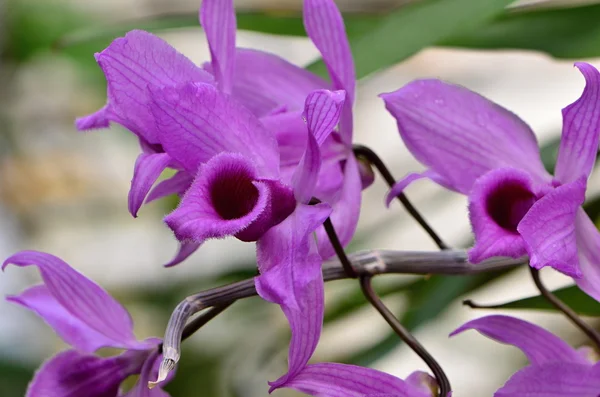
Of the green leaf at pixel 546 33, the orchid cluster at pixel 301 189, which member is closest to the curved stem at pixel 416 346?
the orchid cluster at pixel 301 189

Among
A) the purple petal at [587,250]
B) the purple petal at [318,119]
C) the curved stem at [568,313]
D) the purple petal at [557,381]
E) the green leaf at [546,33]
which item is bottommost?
the purple petal at [557,381]

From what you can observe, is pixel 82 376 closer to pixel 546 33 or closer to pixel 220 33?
pixel 220 33

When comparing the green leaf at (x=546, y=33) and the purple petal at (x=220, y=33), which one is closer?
the purple petal at (x=220, y=33)

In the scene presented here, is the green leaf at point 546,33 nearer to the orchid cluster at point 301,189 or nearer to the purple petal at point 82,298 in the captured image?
the orchid cluster at point 301,189

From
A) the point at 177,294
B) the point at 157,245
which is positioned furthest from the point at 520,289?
the point at 177,294

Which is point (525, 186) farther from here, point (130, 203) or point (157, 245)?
A: point (157, 245)

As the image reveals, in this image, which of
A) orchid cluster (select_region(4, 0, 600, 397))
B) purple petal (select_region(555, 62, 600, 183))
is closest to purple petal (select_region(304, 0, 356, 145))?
orchid cluster (select_region(4, 0, 600, 397))

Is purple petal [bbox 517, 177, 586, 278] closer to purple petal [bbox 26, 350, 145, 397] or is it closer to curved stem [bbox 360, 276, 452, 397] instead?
curved stem [bbox 360, 276, 452, 397]
